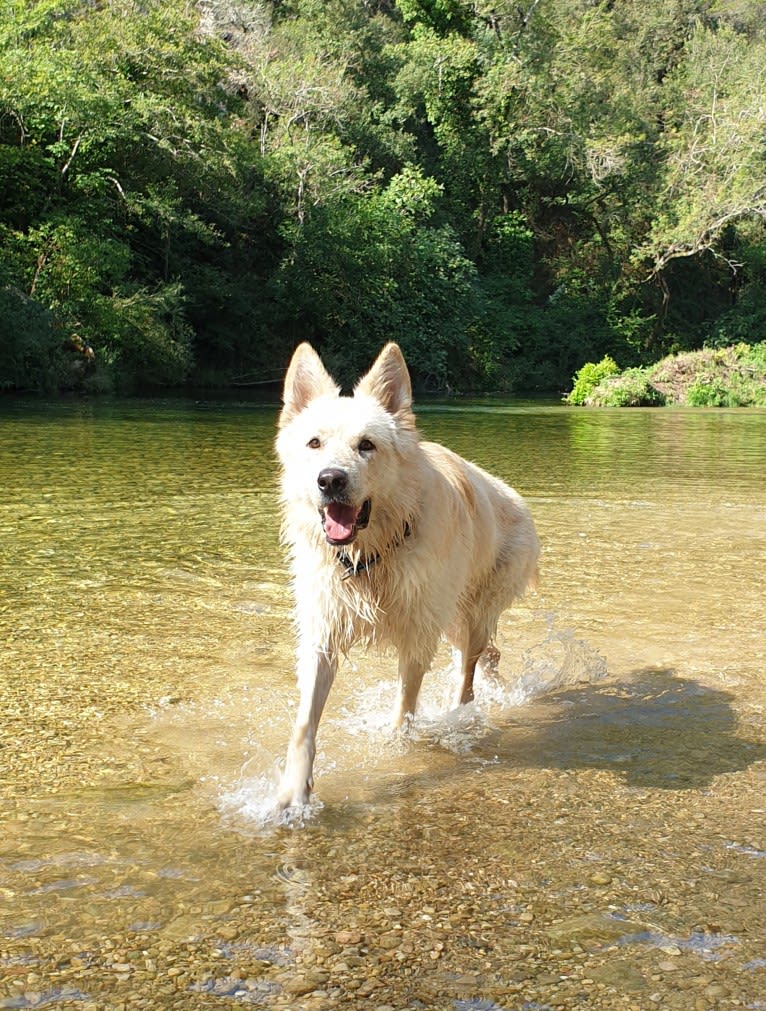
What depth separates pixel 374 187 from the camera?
38656 millimetres

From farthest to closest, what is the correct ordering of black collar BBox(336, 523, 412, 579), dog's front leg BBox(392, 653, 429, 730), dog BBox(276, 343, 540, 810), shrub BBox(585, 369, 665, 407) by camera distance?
shrub BBox(585, 369, 665, 407) → dog's front leg BBox(392, 653, 429, 730) → black collar BBox(336, 523, 412, 579) → dog BBox(276, 343, 540, 810)

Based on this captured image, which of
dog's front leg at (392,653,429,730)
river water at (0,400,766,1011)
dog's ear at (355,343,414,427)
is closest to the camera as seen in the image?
river water at (0,400,766,1011)

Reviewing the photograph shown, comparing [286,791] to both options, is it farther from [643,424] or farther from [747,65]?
[747,65]

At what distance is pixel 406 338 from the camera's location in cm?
3909

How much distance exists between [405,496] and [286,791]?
1302 mm

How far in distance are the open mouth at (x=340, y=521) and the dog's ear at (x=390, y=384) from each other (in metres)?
0.59

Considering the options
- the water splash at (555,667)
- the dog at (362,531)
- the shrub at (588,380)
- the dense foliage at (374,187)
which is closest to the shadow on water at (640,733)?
the water splash at (555,667)

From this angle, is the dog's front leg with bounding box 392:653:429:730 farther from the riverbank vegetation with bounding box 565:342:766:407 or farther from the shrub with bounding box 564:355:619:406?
the shrub with bounding box 564:355:619:406

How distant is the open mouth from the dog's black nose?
59 millimetres

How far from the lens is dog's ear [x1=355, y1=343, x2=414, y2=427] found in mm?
4352

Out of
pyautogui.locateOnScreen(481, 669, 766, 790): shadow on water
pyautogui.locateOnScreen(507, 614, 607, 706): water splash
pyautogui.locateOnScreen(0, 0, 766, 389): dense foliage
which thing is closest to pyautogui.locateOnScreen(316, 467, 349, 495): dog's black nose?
pyautogui.locateOnScreen(481, 669, 766, 790): shadow on water

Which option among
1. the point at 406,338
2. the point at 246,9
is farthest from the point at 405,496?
the point at 246,9

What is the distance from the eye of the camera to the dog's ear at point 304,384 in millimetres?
4395

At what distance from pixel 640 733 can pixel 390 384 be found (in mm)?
1930
